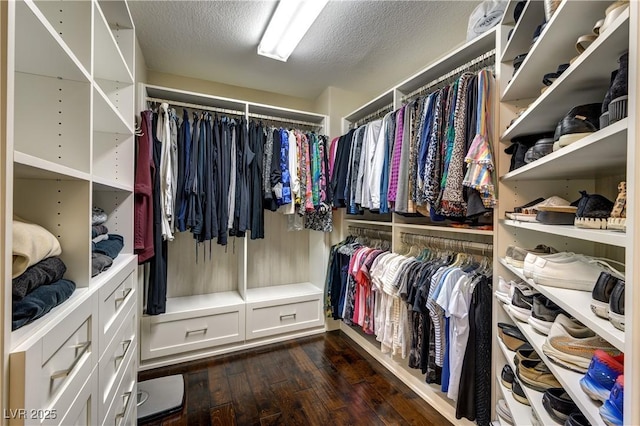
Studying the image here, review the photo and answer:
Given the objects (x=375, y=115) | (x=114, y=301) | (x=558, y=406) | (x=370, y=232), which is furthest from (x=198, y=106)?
(x=558, y=406)

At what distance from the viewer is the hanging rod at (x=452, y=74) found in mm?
1374

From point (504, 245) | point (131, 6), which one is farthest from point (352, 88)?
point (504, 245)

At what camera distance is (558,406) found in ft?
2.58

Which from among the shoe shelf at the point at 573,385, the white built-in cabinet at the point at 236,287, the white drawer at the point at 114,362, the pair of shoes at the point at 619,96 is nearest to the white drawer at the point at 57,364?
the white drawer at the point at 114,362

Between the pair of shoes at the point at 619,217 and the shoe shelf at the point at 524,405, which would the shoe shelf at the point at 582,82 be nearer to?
the pair of shoes at the point at 619,217

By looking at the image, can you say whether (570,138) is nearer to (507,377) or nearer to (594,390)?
(594,390)

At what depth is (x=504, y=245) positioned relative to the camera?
124 centimetres

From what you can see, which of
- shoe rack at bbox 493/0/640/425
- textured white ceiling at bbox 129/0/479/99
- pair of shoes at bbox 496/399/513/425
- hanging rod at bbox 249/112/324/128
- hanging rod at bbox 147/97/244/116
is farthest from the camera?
hanging rod at bbox 249/112/324/128

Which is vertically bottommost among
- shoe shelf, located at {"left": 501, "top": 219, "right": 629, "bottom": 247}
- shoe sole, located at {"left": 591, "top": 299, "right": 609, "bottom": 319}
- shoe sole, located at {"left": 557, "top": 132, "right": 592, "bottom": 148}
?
shoe sole, located at {"left": 591, "top": 299, "right": 609, "bottom": 319}

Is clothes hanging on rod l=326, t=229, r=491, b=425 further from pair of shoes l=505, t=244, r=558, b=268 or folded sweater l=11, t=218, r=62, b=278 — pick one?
folded sweater l=11, t=218, r=62, b=278

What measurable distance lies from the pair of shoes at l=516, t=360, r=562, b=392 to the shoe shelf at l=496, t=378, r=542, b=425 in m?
0.15

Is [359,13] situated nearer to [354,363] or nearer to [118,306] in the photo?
[118,306]

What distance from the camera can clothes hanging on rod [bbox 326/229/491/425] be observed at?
4.19 feet

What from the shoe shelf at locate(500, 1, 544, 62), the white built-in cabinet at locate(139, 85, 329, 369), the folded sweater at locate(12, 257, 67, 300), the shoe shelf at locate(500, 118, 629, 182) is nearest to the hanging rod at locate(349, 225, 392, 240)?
the white built-in cabinet at locate(139, 85, 329, 369)
